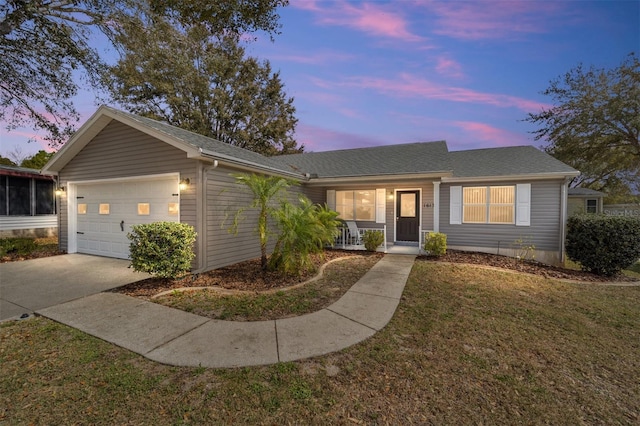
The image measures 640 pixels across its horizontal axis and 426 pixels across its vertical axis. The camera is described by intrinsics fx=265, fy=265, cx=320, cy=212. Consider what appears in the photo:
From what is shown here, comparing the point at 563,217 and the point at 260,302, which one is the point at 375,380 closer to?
the point at 260,302

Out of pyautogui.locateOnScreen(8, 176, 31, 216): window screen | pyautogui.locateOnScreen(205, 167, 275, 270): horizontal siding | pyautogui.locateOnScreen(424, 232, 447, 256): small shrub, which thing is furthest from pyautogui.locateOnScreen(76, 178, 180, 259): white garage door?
pyautogui.locateOnScreen(424, 232, 447, 256): small shrub

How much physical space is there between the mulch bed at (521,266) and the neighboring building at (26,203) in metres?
17.0

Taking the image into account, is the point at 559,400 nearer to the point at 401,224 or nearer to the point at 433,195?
the point at 433,195

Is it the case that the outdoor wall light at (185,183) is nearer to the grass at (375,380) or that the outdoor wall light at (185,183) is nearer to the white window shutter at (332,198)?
the grass at (375,380)

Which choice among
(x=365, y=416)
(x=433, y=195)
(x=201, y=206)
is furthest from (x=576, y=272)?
(x=201, y=206)

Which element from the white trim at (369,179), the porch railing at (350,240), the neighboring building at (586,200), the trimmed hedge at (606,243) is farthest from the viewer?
the neighboring building at (586,200)

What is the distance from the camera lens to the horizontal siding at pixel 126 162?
6457 mm

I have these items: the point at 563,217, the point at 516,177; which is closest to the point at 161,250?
the point at 516,177

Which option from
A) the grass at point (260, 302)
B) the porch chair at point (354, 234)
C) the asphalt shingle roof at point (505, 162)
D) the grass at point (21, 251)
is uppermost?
the asphalt shingle roof at point (505, 162)

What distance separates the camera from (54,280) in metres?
5.79

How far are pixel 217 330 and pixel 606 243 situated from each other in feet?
31.3

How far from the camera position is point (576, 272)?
7.34m

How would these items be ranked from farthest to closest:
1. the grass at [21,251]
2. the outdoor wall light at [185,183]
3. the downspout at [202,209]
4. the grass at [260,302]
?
1. the grass at [21,251]
2. the outdoor wall light at [185,183]
3. the downspout at [202,209]
4. the grass at [260,302]

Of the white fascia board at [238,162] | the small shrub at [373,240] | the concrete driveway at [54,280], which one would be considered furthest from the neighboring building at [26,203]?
the small shrub at [373,240]
